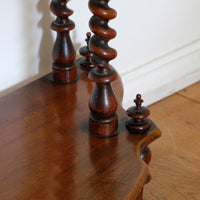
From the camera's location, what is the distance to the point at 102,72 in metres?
0.76

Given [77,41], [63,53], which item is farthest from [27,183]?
[77,41]

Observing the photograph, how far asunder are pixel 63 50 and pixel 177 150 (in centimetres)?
59

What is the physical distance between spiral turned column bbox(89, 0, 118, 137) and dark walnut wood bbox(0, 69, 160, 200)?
0.03 m

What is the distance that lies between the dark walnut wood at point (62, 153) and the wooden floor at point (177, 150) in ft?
1.28

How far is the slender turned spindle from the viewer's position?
948 mm

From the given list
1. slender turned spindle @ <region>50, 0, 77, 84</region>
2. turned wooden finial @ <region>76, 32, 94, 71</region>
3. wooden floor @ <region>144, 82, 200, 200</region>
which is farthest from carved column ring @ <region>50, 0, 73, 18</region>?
wooden floor @ <region>144, 82, 200, 200</region>

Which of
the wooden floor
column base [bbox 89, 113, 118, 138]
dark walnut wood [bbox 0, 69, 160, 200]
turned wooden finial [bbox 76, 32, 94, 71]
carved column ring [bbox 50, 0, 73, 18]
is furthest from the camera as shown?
the wooden floor

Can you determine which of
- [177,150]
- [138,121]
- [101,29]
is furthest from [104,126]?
[177,150]

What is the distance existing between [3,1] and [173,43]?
84 cm

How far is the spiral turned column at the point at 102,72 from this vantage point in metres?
0.71

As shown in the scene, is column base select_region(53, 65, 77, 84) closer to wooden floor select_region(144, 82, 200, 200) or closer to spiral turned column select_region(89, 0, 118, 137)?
spiral turned column select_region(89, 0, 118, 137)

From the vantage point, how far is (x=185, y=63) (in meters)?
1.70

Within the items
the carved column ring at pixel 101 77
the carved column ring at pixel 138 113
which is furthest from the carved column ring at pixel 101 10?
the carved column ring at pixel 138 113

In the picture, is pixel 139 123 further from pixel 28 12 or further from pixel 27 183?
pixel 28 12
